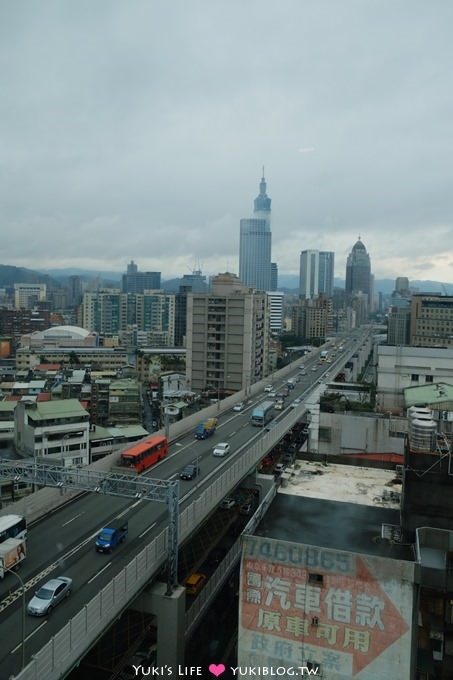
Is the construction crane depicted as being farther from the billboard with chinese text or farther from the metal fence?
the billboard with chinese text

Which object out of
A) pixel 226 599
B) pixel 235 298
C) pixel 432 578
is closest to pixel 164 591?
pixel 226 599

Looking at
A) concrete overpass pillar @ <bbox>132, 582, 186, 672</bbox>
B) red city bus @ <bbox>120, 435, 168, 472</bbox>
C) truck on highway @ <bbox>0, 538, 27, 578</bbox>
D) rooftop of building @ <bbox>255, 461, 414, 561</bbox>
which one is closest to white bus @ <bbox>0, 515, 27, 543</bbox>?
truck on highway @ <bbox>0, 538, 27, 578</bbox>

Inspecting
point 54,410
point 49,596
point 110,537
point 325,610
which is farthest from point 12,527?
point 54,410

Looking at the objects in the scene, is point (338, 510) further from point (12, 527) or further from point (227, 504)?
point (227, 504)

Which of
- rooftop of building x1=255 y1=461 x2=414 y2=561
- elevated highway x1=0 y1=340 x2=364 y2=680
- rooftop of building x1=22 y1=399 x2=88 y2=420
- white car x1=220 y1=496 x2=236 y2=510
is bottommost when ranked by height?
white car x1=220 y1=496 x2=236 y2=510

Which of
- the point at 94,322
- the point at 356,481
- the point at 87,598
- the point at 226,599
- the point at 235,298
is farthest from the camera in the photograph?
the point at 94,322

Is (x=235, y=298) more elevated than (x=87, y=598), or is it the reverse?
(x=235, y=298)

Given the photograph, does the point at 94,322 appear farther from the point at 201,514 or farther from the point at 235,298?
the point at 201,514
